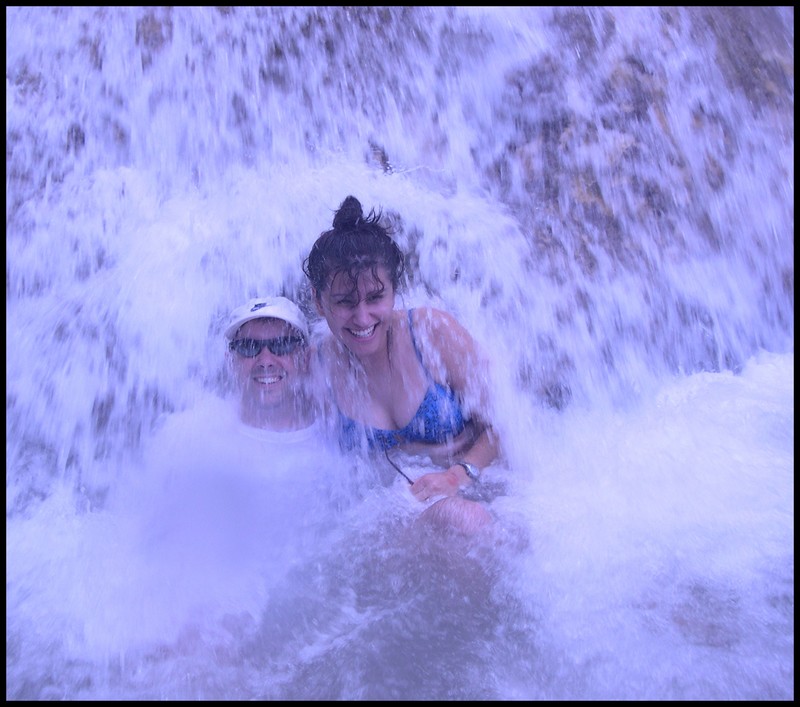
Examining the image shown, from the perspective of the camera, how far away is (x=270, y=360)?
2.85m

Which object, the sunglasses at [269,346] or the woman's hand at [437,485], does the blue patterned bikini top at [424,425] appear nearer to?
the woman's hand at [437,485]

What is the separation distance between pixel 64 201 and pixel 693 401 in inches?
149

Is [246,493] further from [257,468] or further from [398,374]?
[398,374]

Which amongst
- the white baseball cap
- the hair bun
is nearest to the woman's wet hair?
the hair bun

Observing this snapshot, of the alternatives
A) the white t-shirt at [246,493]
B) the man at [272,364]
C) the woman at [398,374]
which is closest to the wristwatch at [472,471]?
the woman at [398,374]

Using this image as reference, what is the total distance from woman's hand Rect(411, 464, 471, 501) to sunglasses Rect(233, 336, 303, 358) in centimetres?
80

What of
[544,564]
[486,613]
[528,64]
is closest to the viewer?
[486,613]

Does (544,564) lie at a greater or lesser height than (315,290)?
lesser

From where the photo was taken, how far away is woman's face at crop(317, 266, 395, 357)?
8.41ft

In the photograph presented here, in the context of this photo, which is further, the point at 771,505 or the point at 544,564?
the point at 771,505

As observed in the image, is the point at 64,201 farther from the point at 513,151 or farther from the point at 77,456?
the point at 513,151

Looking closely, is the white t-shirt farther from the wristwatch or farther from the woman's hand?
the wristwatch

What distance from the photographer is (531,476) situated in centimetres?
316

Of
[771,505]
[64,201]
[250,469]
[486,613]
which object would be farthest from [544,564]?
[64,201]
